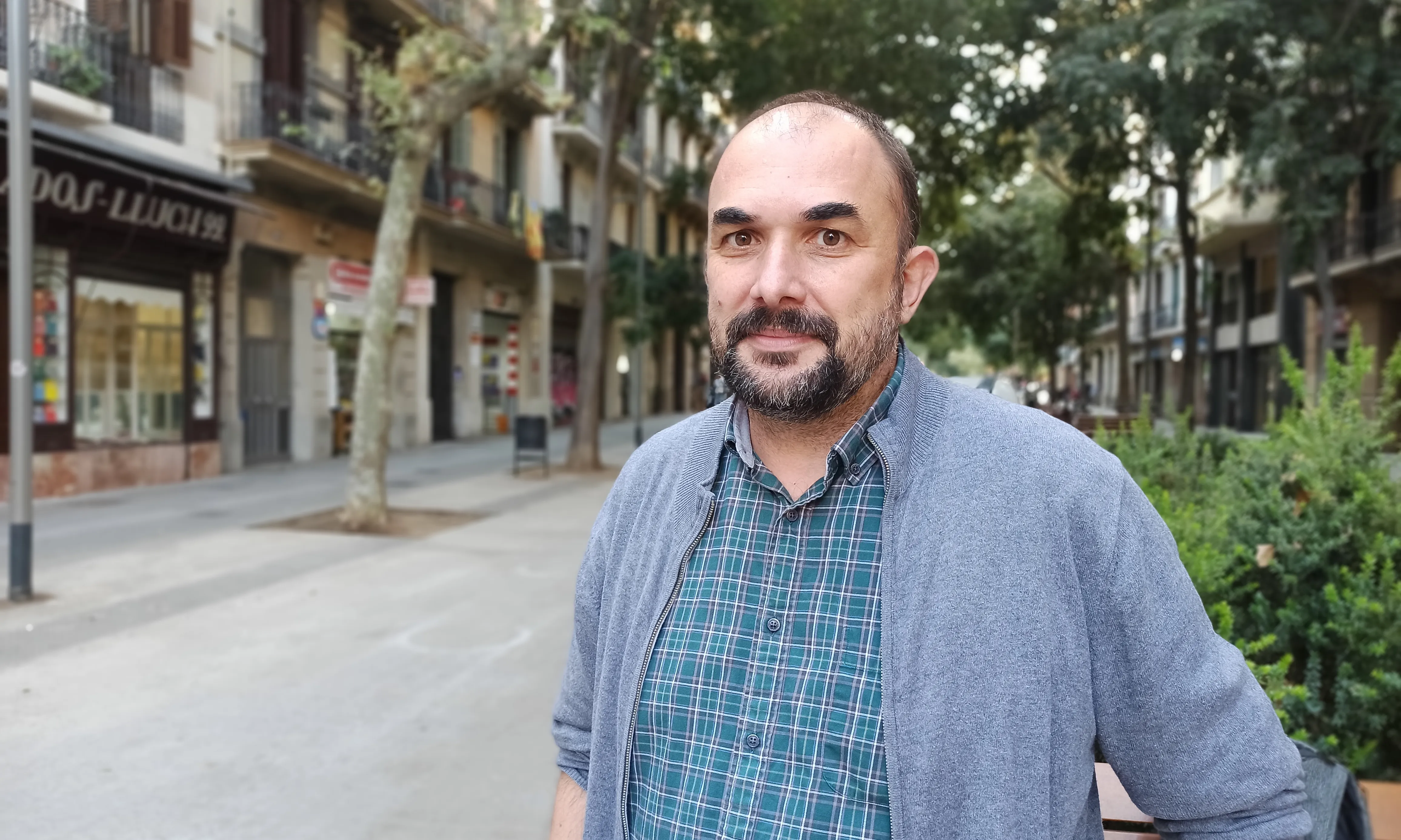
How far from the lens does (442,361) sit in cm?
2341

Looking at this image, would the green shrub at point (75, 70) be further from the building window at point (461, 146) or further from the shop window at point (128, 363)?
the building window at point (461, 146)

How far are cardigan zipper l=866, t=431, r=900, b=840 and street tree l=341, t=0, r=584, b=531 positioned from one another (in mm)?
9398

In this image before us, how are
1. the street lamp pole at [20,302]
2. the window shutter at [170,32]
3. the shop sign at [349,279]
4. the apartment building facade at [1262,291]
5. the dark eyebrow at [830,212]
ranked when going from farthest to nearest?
1. the apartment building facade at [1262,291]
2. the shop sign at [349,279]
3. the window shutter at [170,32]
4. the street lamp pole at [20,302]
5. the dark eyebrow at [830,212]

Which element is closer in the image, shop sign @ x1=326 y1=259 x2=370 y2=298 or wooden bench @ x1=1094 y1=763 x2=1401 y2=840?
wooden bench @ x1=1094 y1=763 x2=1401 y2=840

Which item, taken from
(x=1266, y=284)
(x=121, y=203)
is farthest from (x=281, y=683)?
(x=1266, y=284)

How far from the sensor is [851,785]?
1350mm

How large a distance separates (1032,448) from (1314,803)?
79 cm

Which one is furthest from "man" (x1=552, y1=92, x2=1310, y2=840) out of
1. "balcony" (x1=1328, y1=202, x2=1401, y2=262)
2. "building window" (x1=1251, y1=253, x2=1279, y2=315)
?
"building window" (x1=1251, y1=253, x2=1279, y2=315)

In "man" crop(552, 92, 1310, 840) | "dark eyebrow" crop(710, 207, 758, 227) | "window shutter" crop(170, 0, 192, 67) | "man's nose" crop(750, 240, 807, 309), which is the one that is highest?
"window shutter" crop(170, 0, 192, 67)

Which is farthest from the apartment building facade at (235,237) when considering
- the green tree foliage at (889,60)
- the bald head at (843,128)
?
the bald head at (843,128)

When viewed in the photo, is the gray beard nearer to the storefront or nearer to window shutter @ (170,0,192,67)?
the storefront

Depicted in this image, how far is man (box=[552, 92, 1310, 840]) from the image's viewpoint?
4.27ft

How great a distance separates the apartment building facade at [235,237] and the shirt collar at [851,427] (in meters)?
10.5

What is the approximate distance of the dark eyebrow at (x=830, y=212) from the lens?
1458 millimetres
